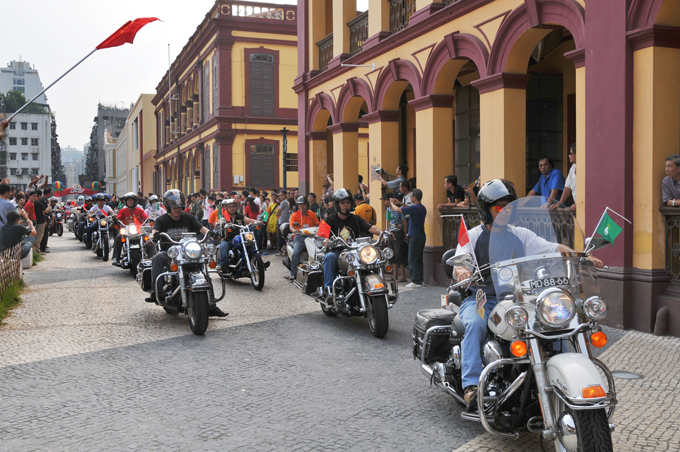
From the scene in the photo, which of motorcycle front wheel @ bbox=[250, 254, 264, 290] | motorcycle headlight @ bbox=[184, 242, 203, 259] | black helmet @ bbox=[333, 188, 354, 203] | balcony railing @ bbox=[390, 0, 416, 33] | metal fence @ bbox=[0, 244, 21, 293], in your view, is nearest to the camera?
motorcycle headlight @ bbox=[184, 242, 203, 259]

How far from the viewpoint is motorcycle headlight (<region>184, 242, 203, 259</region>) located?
791cm

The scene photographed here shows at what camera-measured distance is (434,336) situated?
15.8 feet

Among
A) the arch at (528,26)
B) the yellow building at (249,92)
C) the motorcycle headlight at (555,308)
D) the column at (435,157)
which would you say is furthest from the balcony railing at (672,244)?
the yellow building at (249,92)

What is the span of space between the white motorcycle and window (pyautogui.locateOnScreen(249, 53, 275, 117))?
30344 mm

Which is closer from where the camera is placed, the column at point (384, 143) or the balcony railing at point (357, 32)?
the column at point (384, 143)

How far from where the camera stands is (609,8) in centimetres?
820

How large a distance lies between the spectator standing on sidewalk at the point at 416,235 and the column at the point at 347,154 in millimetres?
5633

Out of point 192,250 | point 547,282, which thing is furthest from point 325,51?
point 547,282

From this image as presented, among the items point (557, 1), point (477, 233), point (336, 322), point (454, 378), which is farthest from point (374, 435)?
point (557, 1)

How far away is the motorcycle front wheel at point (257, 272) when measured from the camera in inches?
453

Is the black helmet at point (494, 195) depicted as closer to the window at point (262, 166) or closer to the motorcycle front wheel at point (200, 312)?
the motorcycle front wheel at point (200, 312)

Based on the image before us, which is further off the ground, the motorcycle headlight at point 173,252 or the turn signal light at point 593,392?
the motorcycle headlight at point 173,252

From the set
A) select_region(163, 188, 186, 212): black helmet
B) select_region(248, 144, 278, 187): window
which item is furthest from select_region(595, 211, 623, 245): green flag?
select_region(248, 144, 278, 187): window

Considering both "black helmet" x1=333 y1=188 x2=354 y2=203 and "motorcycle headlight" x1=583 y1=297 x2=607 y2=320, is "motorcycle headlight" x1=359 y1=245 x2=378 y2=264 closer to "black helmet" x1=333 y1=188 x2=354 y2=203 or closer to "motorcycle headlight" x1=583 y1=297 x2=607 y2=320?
A: "black helmet" x1=333 y1=188 x2=354 y2=203
